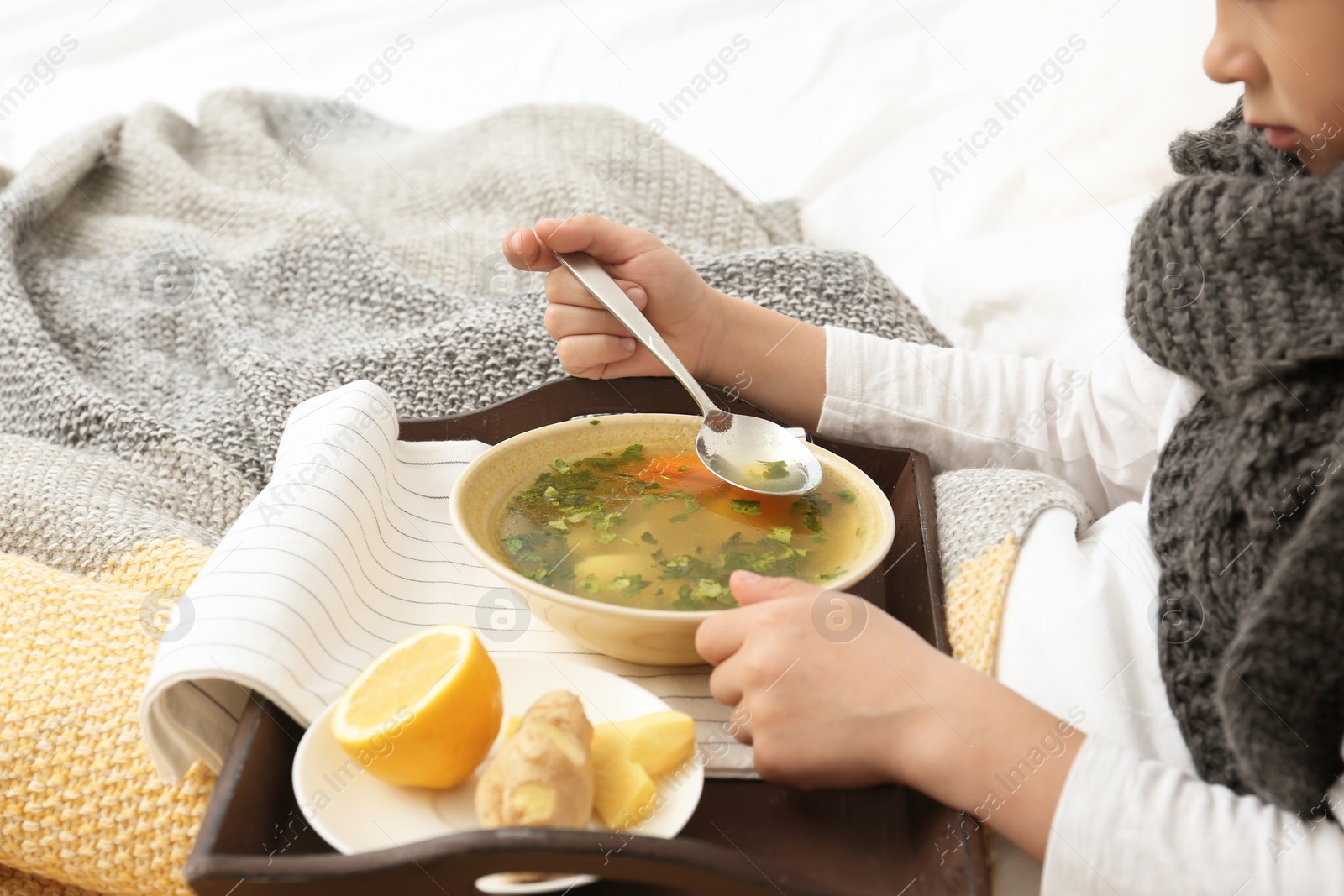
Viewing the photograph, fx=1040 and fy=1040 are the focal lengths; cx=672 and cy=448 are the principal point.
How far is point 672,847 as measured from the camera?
435mm

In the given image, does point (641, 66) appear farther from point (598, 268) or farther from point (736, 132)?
point (598, 268)

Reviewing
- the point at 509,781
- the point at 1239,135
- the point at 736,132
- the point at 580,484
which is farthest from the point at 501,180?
the point at 509,781

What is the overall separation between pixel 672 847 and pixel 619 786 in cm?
6

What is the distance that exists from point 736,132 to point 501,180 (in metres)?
0.47

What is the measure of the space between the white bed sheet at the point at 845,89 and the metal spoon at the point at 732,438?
0.45m

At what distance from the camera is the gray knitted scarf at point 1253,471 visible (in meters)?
0.50

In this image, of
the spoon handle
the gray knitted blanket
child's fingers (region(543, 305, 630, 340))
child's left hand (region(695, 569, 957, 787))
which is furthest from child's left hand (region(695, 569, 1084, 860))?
the gray knitted blanket

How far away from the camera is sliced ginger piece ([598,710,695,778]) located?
0.50m

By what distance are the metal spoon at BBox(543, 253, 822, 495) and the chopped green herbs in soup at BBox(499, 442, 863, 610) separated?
0.01 meters

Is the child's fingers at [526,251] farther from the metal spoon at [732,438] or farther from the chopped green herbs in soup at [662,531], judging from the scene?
the chopped green herbs in soup at [662,531]

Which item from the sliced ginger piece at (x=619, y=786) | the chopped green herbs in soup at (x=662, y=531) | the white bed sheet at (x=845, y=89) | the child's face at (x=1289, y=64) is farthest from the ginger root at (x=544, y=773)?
the white bed sheet at (x=845, y=89)

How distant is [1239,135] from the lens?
2.32ft

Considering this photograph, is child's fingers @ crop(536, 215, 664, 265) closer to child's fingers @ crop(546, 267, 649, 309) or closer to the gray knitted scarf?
child's fingers @ crop(546, 267, 649, 309)

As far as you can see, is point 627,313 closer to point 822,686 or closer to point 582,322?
point 582,322
